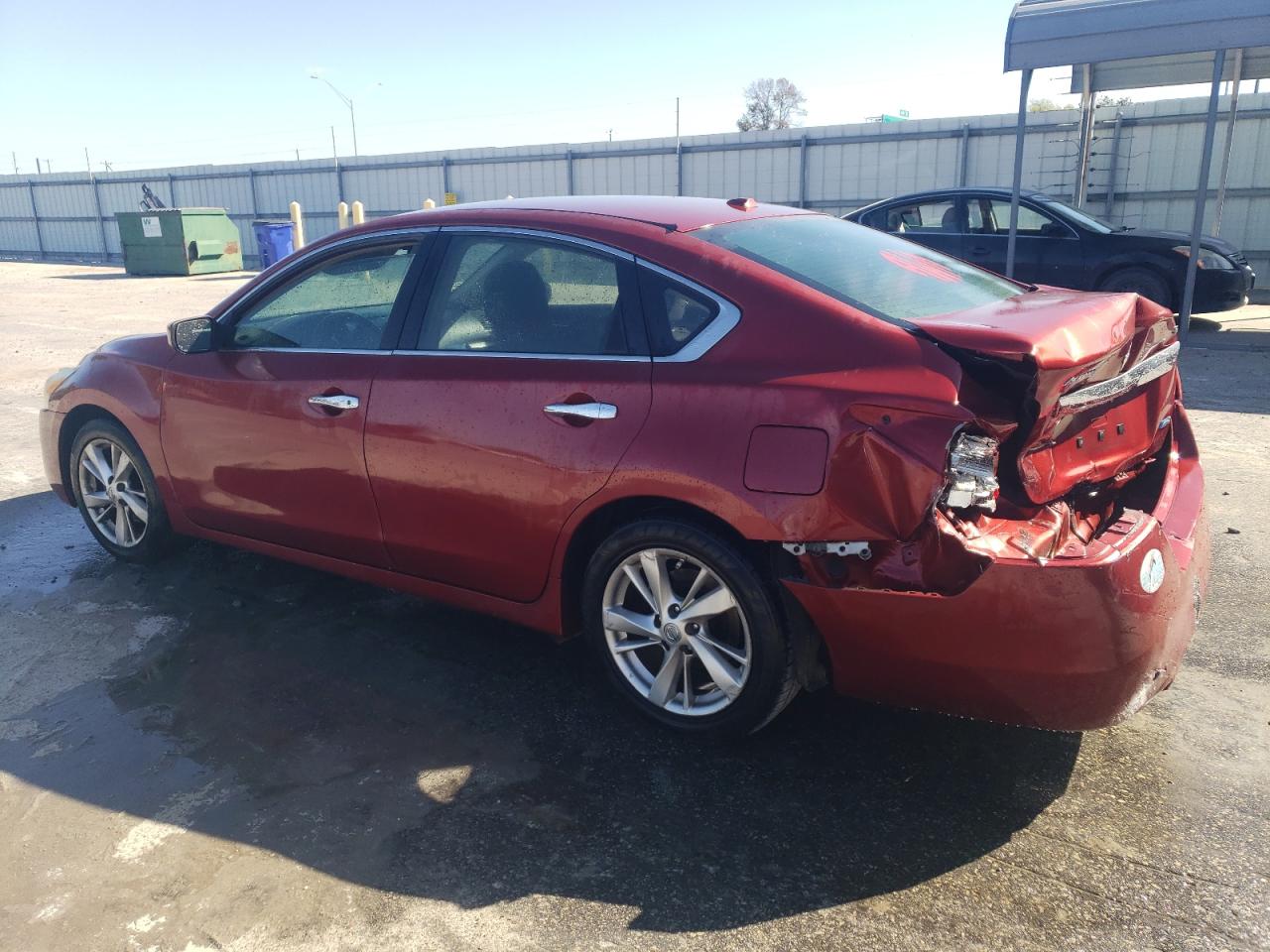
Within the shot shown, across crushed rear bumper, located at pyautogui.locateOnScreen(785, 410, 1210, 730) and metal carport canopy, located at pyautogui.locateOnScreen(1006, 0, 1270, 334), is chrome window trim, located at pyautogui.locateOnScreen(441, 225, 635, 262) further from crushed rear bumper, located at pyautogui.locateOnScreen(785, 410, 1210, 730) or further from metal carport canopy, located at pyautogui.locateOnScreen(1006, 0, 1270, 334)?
metal carport canopy, located at pyautogui.locateOnScreen(1006, 0, 1270, 334)

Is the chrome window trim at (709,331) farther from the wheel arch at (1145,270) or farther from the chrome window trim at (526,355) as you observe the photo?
the wheel arch at (1145,270)

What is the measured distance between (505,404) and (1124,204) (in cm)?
1689

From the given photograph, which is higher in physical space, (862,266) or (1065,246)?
(862,266)

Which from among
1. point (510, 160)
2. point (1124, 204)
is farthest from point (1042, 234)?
point (510, 160)

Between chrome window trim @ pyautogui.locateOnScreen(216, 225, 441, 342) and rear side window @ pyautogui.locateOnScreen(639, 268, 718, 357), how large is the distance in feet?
3.24

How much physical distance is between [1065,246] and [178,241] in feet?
71.6

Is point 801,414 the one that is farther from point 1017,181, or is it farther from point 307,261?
point 1017,181

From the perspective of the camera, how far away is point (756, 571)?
113 inches

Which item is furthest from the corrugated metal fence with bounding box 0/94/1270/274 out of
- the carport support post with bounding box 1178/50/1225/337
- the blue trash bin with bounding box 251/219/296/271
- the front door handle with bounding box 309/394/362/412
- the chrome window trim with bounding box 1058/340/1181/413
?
the front door handle with bounding box 309/394/362/412

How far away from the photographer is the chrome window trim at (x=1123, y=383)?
2.78 m

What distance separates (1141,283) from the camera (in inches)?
460

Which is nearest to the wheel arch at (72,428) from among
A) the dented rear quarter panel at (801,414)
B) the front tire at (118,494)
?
the front tire at (118,494)

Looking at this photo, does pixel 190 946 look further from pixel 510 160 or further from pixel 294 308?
pixel 510 160

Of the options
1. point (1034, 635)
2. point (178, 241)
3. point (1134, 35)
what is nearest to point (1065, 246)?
point (1134, 35)
